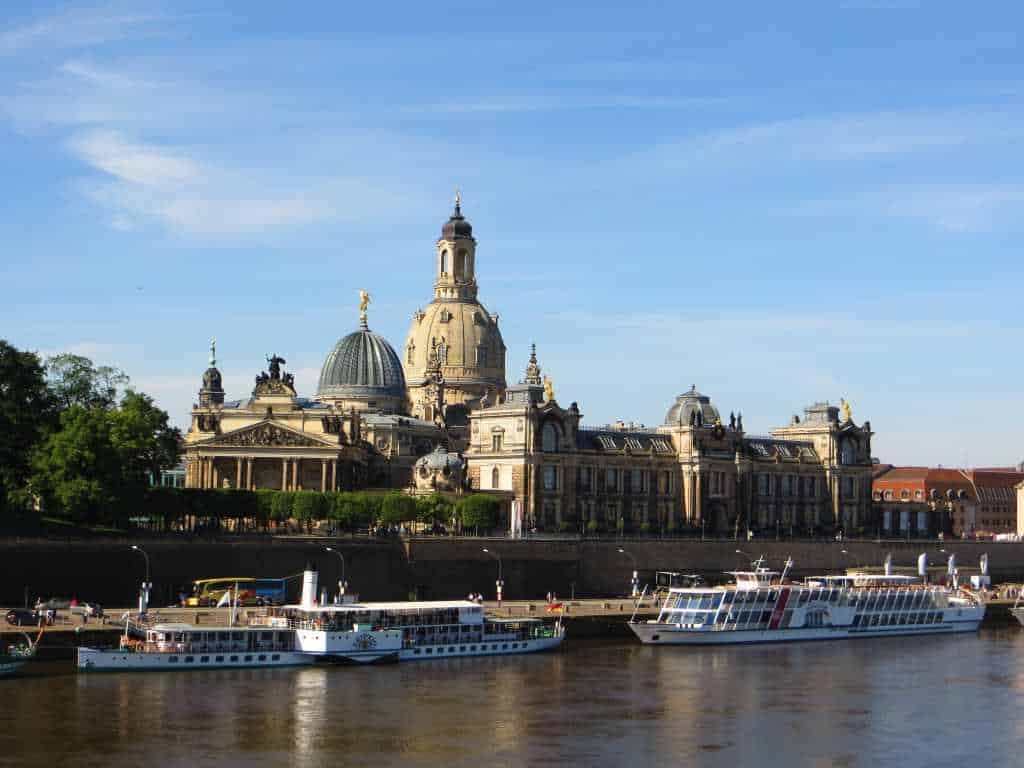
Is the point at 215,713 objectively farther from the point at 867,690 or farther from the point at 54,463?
the point at 54,463

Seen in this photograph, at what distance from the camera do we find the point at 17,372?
366ft

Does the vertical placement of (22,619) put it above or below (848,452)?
below

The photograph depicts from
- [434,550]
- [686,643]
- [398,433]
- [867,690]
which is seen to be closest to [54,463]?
[434,550]

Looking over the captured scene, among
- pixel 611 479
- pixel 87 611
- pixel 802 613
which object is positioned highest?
pixel 611 479

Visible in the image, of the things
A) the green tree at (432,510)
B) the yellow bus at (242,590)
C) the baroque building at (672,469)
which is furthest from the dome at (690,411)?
the yellow bus at (242,590)

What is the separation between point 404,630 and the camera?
86688 mm

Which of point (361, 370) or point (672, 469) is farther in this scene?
point (361, 370)

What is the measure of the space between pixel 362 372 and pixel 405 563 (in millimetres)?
71587

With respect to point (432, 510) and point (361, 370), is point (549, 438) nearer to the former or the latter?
point (432, 510)

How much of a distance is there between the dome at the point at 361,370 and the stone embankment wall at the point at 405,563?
5768 cm

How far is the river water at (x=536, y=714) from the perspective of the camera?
6091cm

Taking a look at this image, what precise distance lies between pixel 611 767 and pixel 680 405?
108m

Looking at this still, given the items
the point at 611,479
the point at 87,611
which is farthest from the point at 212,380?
the point at 87,611

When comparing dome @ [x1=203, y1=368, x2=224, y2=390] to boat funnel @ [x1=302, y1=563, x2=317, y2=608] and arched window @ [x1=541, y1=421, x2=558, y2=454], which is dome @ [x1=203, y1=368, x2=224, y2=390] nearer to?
arched window @ [x1=541, y1=421, x2=558, y2=454]
